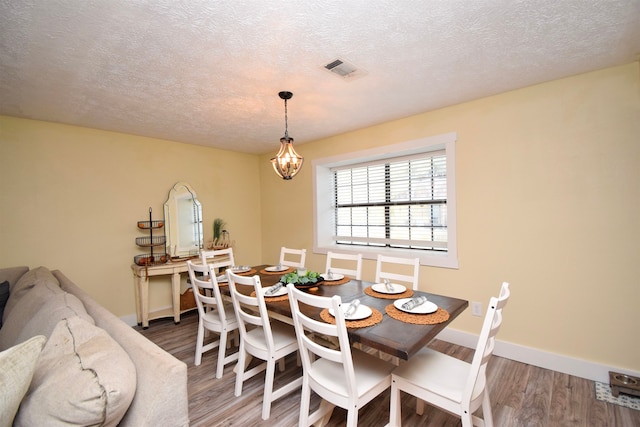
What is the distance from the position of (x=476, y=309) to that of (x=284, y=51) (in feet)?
9.20

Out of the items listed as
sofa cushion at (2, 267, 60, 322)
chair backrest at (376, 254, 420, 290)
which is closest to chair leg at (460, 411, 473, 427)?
chair backrest at (376, 254, 420, 290)

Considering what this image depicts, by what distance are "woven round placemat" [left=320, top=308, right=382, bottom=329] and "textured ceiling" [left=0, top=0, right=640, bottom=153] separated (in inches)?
66.0

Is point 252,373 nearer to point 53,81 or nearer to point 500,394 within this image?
point 500,394

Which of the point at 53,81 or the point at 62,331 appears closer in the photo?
the point at 62,331

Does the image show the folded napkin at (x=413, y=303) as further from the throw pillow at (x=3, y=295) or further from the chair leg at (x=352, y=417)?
the throw pillow at (x=3, y=295)

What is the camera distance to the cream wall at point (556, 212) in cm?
212

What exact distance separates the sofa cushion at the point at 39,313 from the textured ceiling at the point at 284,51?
1.50 metres

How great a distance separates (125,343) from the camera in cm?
121

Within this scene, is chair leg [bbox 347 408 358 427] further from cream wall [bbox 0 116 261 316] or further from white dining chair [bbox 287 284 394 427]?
cream wall [bbox 0 116 261 316]

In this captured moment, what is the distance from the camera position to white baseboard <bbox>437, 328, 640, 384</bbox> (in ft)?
7.14

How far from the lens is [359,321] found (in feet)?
5.39

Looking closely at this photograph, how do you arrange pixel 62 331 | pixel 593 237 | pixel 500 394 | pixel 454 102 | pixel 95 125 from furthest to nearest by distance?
1. pixel 95 125
2. pixel 454 102
3. pixel 593 237
4. pixel 500 394
5. pixel 62 331

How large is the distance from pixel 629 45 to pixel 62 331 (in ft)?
11.4

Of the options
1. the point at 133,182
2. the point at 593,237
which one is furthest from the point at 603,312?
the point at 133,182
